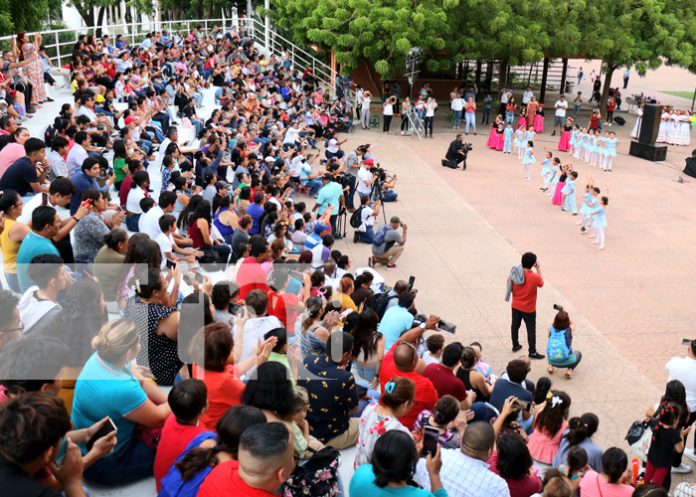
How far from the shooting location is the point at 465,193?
17797 millimetres

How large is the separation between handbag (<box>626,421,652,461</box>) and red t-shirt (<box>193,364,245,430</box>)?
13.9ft

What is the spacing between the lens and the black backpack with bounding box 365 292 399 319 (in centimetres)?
818

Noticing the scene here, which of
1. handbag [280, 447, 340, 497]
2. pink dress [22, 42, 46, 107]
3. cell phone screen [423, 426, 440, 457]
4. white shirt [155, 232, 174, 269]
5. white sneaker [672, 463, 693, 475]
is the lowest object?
white sneaker [672, 463, 693, 475]

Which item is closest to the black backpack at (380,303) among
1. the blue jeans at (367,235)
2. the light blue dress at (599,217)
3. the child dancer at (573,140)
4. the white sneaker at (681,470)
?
the white sneaker at (681,470)

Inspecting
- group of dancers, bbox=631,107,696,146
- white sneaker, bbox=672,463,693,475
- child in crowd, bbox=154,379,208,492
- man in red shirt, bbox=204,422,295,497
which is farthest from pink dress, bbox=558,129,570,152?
man in red shirt, bbox=204,422,295,497

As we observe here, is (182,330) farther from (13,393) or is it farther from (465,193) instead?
(465,193)

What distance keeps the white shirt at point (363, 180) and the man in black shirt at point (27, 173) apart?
7.41m

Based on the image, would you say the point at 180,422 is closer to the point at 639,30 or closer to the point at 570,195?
the point at 570,195

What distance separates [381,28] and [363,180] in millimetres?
13177

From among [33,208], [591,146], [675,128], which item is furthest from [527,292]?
[675,128]

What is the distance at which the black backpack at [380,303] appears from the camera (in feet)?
26.8

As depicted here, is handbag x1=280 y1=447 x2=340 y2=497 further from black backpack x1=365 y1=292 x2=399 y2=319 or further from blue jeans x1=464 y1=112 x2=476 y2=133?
blue jeans x1=464 y1=112 x2=476 y2=133

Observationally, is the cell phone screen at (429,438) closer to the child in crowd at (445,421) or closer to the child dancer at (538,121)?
the child in crowd at (445,421)

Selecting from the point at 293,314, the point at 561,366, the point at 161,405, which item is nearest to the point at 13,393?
the point at 161,405
